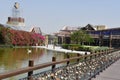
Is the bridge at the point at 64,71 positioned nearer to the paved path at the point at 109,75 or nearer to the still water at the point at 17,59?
the paved path at the point at 109,75

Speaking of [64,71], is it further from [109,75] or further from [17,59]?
[17,59]

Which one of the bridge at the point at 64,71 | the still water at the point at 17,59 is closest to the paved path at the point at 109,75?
the bridge at the point at 64,71

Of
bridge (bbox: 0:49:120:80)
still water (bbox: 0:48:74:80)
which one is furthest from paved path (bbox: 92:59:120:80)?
still water (bbox: 0:48:74:80)

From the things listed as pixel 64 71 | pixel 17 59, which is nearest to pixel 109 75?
pixel 64 71

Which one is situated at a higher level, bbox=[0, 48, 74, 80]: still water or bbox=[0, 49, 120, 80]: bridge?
bbox=[0, 49, 120, 80]: bridge

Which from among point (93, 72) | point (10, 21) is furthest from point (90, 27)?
point (93, 72)

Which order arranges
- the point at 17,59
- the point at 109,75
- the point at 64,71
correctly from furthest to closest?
the point at 17,59 < the point at 109,75 < the point at 64,71

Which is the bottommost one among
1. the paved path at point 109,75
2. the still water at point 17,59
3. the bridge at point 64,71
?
the still water at point 17,59

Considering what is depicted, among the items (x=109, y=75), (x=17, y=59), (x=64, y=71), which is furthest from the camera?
(x=17, y=59)

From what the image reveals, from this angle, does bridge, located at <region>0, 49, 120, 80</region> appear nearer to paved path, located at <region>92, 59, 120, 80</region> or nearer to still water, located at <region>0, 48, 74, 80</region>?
paved path, located at <region>92, 59, 120, 80</region>

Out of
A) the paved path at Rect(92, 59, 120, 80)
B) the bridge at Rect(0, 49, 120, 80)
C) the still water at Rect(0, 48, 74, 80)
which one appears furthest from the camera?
the still water at Rect(0, 48, 74, 80)

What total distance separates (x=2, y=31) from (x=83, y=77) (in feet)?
218

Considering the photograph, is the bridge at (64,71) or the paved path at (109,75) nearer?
the bridge at (64,71)

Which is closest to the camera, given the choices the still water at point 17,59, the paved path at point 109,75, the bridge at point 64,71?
the bridge at point 64,71
